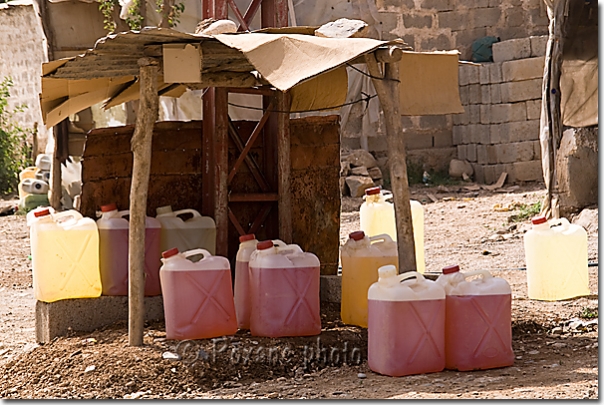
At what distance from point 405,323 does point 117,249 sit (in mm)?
2297

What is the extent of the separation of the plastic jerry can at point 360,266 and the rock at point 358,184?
7.02 metres

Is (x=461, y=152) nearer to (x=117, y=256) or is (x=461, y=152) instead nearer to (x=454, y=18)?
(x=454, y=18)

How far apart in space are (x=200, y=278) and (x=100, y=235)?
1033 millimetres

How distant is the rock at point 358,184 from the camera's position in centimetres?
1287

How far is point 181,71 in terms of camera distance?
16.4ft

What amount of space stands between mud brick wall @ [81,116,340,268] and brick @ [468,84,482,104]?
760 cm

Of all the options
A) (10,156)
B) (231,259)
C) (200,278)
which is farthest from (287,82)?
(10,156)

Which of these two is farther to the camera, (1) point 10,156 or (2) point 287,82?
(1) point 10,156

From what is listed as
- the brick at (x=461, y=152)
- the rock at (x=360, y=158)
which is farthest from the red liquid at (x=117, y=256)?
the brick at (x=461, y=152)

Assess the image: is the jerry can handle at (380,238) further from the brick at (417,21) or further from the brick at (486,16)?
the brick at (486,16)

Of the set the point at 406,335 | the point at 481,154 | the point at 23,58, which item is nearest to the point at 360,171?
the point at 481,154

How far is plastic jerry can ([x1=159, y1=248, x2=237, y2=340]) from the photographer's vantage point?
5184 mm

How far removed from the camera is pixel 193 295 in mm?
5227

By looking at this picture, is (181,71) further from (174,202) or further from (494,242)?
(494,242)
